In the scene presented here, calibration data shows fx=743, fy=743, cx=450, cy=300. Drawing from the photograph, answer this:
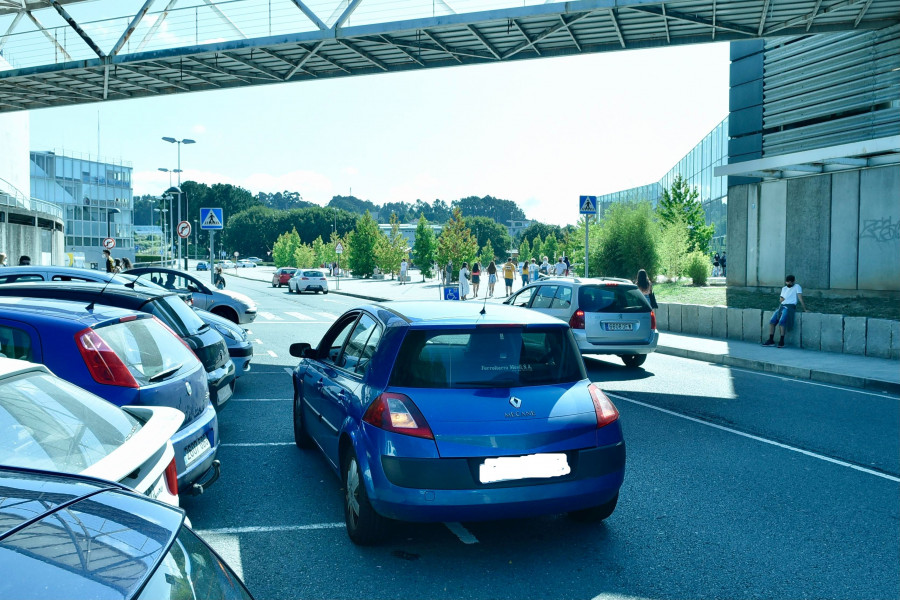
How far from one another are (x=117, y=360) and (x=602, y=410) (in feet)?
10.3

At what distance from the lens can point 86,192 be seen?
9638 cm

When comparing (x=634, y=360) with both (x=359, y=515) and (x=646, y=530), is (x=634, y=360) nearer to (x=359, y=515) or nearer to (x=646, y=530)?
(x=646, y=530)

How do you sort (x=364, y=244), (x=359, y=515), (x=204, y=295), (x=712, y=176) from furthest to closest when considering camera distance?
(x=364, y=244)
(x=712, y=176)
(x=204, y=295)
(x=359, y=515)

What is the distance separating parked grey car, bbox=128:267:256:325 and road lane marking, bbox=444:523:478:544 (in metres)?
12.8

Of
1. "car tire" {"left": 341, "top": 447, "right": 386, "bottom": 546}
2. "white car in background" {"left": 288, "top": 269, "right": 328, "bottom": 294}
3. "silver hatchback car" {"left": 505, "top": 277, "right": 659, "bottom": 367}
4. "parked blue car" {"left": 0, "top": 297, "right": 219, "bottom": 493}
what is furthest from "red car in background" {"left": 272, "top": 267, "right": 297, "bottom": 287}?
"car tire" {"left": 341, "top": 447, "right": 386, "bottom": 546}

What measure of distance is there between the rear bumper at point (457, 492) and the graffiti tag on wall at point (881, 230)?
2044 centimetres

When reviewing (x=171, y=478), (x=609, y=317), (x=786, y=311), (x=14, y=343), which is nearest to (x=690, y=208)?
(x=786, y=311)

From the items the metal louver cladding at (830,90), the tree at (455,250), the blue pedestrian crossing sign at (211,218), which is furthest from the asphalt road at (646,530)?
the tree at (455,250)

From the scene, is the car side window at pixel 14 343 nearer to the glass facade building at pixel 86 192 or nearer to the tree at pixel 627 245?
the tree at pixel 627 245

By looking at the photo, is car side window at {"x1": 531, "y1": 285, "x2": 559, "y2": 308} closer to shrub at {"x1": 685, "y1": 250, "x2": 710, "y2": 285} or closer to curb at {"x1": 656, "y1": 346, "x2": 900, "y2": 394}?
curb at {"x1": 656, "y1": 346, "x2": 900, "y2": 394}

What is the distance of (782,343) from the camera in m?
15.2

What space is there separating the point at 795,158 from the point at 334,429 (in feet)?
63.0

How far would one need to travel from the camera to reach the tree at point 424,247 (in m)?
63.9

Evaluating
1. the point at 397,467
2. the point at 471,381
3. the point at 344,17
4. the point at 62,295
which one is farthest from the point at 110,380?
the point at 344,17
